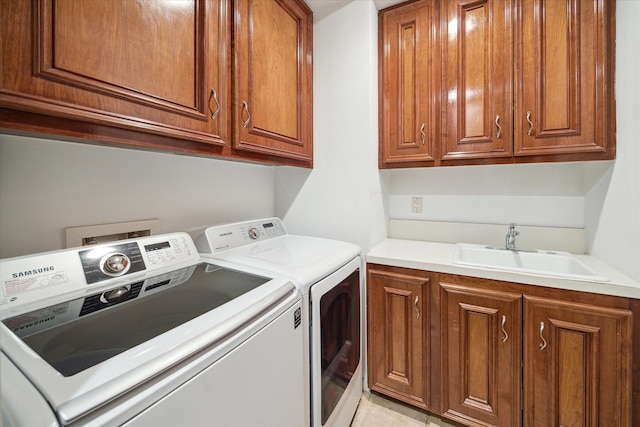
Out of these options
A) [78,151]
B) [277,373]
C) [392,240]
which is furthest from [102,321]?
[392,240]

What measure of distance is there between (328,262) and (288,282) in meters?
0.29

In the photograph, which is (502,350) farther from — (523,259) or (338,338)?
(338,338)

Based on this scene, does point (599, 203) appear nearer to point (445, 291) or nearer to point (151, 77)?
point (445, 291)

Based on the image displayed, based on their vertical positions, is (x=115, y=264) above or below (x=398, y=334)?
above

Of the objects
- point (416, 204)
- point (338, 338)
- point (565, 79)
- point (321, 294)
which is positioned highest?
point (565, 79)

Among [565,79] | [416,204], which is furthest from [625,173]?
[416,204]

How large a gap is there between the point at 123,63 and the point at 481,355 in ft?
6.18

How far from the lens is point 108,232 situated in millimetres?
1023

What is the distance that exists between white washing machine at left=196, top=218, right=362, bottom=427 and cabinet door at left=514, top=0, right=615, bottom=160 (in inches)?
46.2

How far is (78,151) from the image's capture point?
3.17 feet

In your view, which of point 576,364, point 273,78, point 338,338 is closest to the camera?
point 576,364

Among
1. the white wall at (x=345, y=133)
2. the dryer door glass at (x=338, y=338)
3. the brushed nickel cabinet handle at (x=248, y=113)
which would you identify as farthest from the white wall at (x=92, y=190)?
the dryer door glass at (x=338, y=338)

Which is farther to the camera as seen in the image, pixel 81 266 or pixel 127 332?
pixel 81 266

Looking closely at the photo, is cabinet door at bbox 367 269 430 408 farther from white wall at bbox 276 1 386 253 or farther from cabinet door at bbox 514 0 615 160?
cabinet door at bbox 514 0 615 160
